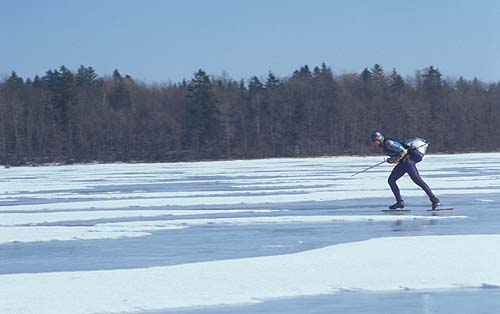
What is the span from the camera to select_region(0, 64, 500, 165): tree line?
3472 inches

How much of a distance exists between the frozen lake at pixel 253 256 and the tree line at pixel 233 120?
63.4 meters

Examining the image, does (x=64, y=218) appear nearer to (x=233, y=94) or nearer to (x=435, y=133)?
(x=435, y=133)

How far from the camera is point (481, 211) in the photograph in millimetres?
17562

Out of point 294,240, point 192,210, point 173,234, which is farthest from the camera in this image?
point 192,210

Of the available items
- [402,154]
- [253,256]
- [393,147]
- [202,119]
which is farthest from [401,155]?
[202,119]

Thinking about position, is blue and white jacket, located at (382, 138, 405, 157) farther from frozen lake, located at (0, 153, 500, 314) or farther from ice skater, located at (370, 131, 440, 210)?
frozen lake, located at (0, 153, 500, 314)

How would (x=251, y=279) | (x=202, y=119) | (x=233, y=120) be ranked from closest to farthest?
1. (x=251, y=279)
2. (x=202, y=119)
3. (x=233, y=120)

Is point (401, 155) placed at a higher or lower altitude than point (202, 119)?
lower

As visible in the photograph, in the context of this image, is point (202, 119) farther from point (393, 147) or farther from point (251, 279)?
point (251, 279)

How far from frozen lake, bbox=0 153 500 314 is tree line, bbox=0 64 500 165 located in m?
63.4

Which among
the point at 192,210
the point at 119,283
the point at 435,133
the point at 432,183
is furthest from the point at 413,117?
the point at 119,283

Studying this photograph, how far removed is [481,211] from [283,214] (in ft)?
11.4

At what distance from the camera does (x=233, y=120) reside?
9600 cm

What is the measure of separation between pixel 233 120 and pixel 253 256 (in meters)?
84.2
